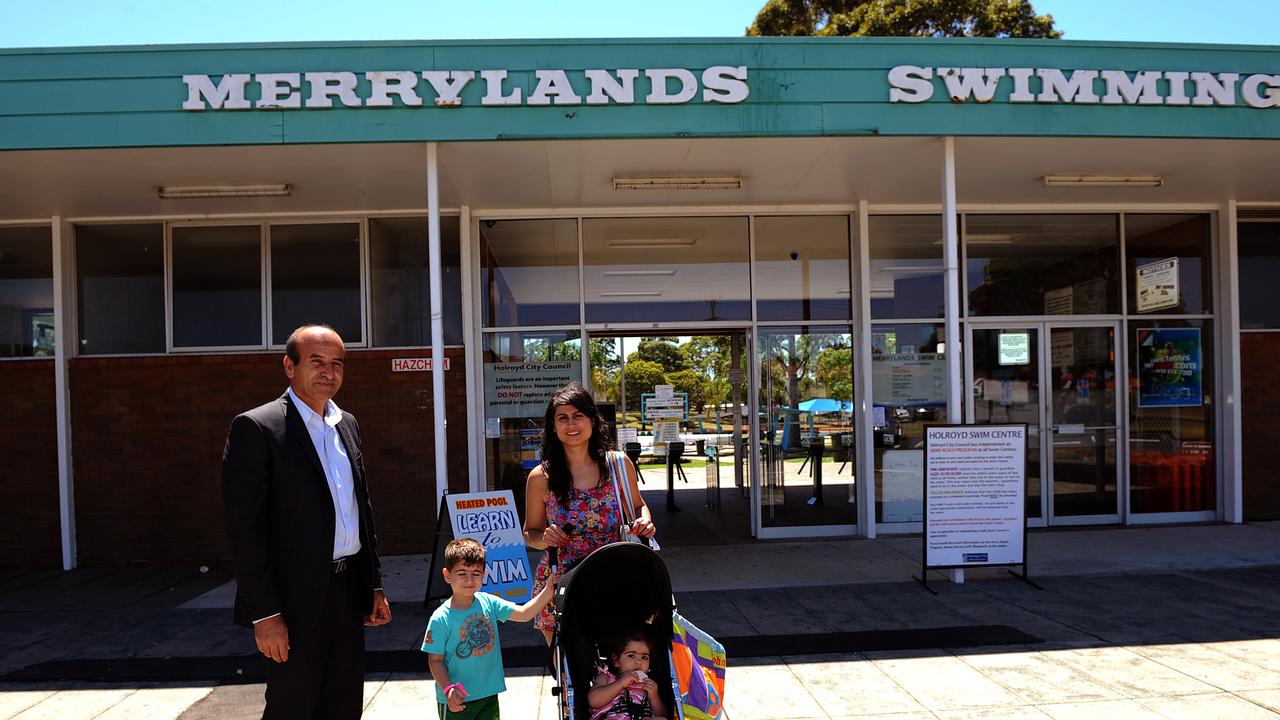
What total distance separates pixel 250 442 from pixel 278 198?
209 inches

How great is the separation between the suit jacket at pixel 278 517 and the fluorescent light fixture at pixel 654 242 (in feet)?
18.6

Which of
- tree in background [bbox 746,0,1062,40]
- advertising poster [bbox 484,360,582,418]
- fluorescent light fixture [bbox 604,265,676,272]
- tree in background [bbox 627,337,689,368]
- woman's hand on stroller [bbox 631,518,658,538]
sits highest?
tree in background [bbox 746,0,1062,40]

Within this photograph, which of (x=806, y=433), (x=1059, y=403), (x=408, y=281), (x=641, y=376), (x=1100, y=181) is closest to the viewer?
(x=1100, y=181)

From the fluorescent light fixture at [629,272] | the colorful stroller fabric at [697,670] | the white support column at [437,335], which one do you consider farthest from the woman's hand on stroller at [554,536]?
the fluorescent light fixture at [629,272]

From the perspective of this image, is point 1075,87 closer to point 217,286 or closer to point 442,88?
point 442,88

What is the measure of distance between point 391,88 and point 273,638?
4.26m

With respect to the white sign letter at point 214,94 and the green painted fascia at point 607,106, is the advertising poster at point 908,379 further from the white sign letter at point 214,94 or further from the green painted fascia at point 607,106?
the white sign letter at point 214,94

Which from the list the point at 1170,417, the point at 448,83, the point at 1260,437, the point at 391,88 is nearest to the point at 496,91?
the point at 448,83

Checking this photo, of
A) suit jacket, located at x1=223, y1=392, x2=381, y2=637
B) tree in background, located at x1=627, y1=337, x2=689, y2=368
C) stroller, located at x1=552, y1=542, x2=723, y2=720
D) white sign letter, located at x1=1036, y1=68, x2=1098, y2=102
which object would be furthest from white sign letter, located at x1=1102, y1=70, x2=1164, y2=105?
tree in background, located at x1=627, y1=337, x2=689, y2=368

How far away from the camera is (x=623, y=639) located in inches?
118

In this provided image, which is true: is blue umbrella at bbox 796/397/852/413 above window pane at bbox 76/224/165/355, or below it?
below

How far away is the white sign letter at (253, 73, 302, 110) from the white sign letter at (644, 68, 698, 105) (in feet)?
8.42

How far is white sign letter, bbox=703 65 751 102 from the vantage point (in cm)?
590

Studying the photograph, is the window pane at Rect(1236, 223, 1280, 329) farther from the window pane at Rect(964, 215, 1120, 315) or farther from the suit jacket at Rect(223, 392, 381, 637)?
the suit jacket at Rect(223, 392, 381, 637)
